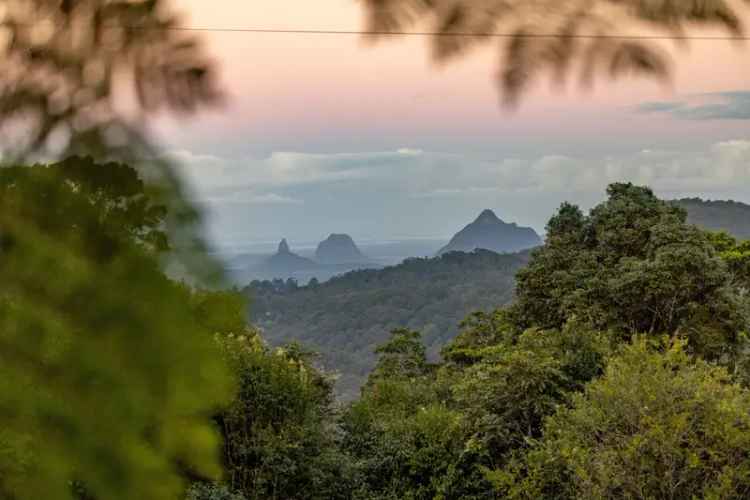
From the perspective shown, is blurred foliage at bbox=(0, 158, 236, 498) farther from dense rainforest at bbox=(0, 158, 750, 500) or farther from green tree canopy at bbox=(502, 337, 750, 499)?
green tree canopy at bbox=(502, 337, 750, 499)

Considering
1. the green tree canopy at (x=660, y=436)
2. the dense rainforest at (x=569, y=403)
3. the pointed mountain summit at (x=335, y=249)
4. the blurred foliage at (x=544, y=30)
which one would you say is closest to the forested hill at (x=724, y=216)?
the dense rainforest at (x=569, y=403)

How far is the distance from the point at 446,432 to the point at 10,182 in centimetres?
1049

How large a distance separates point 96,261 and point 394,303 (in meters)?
57.1

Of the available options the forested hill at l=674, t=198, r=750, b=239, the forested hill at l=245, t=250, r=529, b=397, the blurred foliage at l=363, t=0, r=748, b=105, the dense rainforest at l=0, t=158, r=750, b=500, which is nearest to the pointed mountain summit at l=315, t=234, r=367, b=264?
the dense rainforest at l=0, t=158, r=750, b=500

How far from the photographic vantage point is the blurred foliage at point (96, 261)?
1.47ft

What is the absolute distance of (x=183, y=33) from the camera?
511 millimetres

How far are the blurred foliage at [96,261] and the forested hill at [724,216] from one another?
64.8ft

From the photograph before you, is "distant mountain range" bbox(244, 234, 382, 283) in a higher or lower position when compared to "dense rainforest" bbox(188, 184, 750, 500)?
higher

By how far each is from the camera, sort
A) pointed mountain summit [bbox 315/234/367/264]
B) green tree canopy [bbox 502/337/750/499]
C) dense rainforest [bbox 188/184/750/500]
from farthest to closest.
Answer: dense rainforest [bbox 188/184/750/500] → green tree canopy [bbox 502/337/750/499] → pointed mountain summit [bbox 315/234/367/264]

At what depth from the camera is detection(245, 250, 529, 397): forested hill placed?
4694 centimetres

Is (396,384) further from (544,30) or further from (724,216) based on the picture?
(544,30)

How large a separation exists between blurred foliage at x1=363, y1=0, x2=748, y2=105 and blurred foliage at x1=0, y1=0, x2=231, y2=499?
0.51 ft

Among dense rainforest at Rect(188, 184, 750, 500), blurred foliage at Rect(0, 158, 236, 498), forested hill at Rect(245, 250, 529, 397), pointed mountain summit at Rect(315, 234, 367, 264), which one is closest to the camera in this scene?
blurred foliage at Rect(0, 158, 236, 498)

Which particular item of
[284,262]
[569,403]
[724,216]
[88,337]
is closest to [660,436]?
[569,403]
